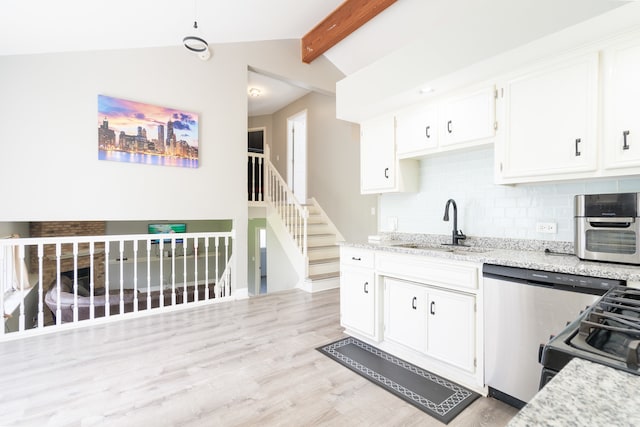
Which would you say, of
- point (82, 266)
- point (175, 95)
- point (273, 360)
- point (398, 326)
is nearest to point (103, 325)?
point (273, 360)

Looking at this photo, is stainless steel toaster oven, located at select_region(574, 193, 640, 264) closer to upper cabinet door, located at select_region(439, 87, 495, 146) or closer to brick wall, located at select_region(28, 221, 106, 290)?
upper cabinet door, located at select_region(439, 87, 495, 146)

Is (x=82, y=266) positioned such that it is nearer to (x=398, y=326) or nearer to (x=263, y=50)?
(x=263, y=50)

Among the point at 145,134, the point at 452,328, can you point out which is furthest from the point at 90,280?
the point at 452,328

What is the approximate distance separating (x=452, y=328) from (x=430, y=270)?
0.43 metres

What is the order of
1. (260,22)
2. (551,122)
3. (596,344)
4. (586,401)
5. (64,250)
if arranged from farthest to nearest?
(64,250), (260,22), (551,122), (596,344), (586,401)

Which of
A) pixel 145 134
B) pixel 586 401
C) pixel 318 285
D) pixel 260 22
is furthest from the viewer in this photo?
pixel 318 285

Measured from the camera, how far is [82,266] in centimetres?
693

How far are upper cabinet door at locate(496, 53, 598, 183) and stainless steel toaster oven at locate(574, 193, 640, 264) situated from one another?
8.8 inches

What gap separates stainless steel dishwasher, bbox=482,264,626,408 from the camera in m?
1.66

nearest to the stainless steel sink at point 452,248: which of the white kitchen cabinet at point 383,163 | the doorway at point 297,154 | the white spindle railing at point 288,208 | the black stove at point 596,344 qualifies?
the white kitchen cabinet at point 383,163

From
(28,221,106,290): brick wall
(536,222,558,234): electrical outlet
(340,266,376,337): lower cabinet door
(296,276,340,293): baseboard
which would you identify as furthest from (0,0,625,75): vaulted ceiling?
(28,221,106,290): brick wall

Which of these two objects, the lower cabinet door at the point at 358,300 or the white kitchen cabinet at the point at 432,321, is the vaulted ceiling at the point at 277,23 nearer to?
the white kitchen cabinet at the point at 432,321

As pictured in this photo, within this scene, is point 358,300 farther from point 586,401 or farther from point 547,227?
point 586,401

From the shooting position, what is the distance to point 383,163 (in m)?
3.10
